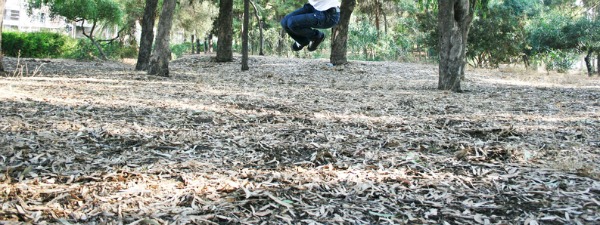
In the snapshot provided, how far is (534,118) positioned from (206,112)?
11.9 feet

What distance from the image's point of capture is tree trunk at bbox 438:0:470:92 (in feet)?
26.8

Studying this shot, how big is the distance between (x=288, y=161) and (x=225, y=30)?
1124 centimetres

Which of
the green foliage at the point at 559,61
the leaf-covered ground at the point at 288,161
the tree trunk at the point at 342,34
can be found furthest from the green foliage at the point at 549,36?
the leaf-covered ground at the point at 288,161

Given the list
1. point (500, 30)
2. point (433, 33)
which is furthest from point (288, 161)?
point (500, 30)

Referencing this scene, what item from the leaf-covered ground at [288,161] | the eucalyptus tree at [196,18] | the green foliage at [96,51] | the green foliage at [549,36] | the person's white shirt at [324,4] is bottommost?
the leaf-covered ground at [288,161]

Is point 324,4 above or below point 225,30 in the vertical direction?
below

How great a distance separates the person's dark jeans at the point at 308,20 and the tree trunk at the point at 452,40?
275 cm

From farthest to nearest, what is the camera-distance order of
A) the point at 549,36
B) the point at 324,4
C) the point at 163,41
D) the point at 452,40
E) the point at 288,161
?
the point at 549,36, the point at 163,41, the point at 452,40, the point at 324,4, the point at 288,161

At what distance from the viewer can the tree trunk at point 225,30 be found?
14.1 metres

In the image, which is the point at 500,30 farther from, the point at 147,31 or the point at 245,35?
the point at 147,31

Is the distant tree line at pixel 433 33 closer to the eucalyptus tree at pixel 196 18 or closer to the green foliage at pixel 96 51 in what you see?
the green foliage at pixel 96 51

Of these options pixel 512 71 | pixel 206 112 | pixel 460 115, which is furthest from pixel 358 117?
pixel 512 71

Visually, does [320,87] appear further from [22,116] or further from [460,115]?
[22,116]

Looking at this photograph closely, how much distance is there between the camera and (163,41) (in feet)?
31.3
